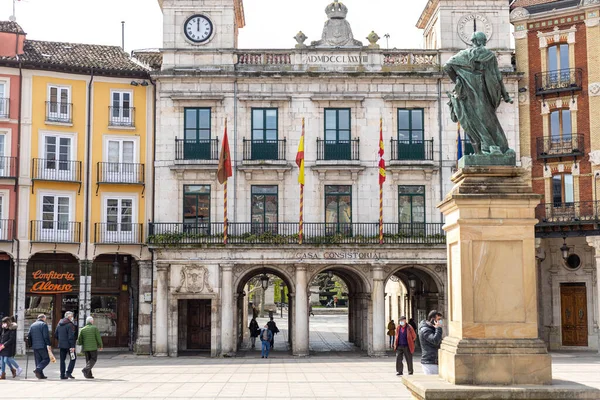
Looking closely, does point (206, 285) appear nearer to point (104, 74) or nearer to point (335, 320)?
point (104, 74)

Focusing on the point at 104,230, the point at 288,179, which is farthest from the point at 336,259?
the point at 104,230

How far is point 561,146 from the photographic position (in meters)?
40.7

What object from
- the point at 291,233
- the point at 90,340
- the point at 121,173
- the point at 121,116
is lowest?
the point at 90,340

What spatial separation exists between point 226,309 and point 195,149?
294 inches

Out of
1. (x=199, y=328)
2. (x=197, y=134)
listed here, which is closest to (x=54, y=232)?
(x=197, y=134)

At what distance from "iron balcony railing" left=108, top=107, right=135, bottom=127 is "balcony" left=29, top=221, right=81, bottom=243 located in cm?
505

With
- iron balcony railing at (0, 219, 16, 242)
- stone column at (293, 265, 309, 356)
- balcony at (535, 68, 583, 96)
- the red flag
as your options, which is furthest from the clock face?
balcony at (535, 68, 583, 96)

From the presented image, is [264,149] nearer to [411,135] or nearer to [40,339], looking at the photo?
[411,135]

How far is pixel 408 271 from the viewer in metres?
45.5

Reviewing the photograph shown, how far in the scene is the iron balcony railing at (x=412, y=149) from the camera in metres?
40.6

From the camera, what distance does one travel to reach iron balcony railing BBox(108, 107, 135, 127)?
135 ft

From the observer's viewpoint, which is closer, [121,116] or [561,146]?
[561,146]

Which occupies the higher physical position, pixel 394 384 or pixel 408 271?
pixel 408 271

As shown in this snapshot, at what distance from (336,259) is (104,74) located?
13789 millimetres
